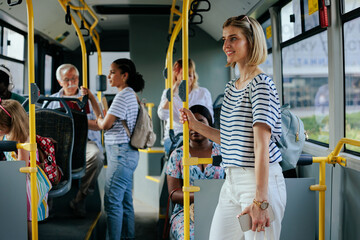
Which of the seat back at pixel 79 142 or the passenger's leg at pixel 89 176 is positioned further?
the passenger's leg at pixel 89 176

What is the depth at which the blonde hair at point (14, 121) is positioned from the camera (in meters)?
3.07

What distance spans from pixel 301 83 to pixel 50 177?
105 inches

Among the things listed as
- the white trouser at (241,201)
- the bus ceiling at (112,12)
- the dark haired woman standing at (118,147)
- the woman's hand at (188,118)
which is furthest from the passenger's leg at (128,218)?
the bus ceiling at (112,12)

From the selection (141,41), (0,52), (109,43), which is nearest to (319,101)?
(0,52)

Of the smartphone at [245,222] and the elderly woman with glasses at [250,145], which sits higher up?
the elderly woman with glasses at [250,145]

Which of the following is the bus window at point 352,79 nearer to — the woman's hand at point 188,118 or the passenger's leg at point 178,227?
the passenger's leg at point 178,227

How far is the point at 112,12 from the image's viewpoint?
27.4 feet

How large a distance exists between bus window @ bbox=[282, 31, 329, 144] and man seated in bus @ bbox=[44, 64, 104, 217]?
2.16 metres

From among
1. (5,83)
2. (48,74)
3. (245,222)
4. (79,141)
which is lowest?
(245,222)

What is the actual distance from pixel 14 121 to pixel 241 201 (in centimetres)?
192

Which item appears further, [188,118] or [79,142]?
[79,142]

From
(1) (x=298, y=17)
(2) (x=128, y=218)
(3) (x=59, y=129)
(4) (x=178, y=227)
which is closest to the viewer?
(4) (x=178, y=227)

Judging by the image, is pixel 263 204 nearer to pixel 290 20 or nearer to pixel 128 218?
pixel 128 218

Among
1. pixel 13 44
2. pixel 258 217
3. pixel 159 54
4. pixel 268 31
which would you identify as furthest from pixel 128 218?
pixel 159 54
